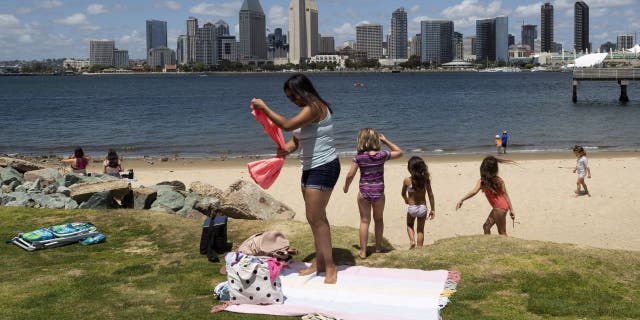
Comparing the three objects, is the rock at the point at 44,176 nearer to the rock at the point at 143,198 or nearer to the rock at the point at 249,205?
the rock at the point at 143,198

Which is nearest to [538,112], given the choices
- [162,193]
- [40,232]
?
[162,193]

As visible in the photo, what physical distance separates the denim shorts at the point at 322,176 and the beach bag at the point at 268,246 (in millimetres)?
1290

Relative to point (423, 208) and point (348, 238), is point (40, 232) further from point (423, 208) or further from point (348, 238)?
point (423, 208)

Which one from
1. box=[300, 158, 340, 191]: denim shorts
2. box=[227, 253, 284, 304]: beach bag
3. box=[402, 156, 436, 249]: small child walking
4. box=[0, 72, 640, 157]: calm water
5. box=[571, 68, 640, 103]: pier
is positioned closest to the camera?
box=[227, 253, 284, 304]: beach bag

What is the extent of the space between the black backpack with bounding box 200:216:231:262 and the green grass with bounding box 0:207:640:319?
0.18 meters

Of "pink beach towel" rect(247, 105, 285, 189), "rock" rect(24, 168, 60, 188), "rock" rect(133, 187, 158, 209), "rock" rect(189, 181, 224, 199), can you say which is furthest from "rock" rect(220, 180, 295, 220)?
"rock" rect(24, 168, 60, 188)

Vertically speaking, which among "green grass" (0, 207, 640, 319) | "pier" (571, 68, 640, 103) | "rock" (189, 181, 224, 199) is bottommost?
"green grass" (0, 207, 640, 319)

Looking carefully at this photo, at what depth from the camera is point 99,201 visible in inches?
418

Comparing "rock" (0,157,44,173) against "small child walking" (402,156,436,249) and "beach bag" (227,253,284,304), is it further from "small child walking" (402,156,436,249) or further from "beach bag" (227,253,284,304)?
"beach bag" (227,253,284,304)

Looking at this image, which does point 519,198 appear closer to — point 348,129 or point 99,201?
point 99,201

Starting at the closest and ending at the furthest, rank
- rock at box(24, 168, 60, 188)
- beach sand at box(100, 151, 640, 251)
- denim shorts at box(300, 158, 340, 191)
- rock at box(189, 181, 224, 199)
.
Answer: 1. denim shorts at box(300, 158, 340, 191)
2. rock at box(189, 181, 224, 199)
3. beach sand at box(100, 151, 640, 251)
4. rock at box(24, 168, 60, 188)

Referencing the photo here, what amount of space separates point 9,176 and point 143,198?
4.57 m

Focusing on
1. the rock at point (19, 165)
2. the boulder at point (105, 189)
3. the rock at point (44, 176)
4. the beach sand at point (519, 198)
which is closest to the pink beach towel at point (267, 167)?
the beach sand at point (519, 198)

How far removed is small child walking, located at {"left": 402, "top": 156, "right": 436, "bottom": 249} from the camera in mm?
8836
